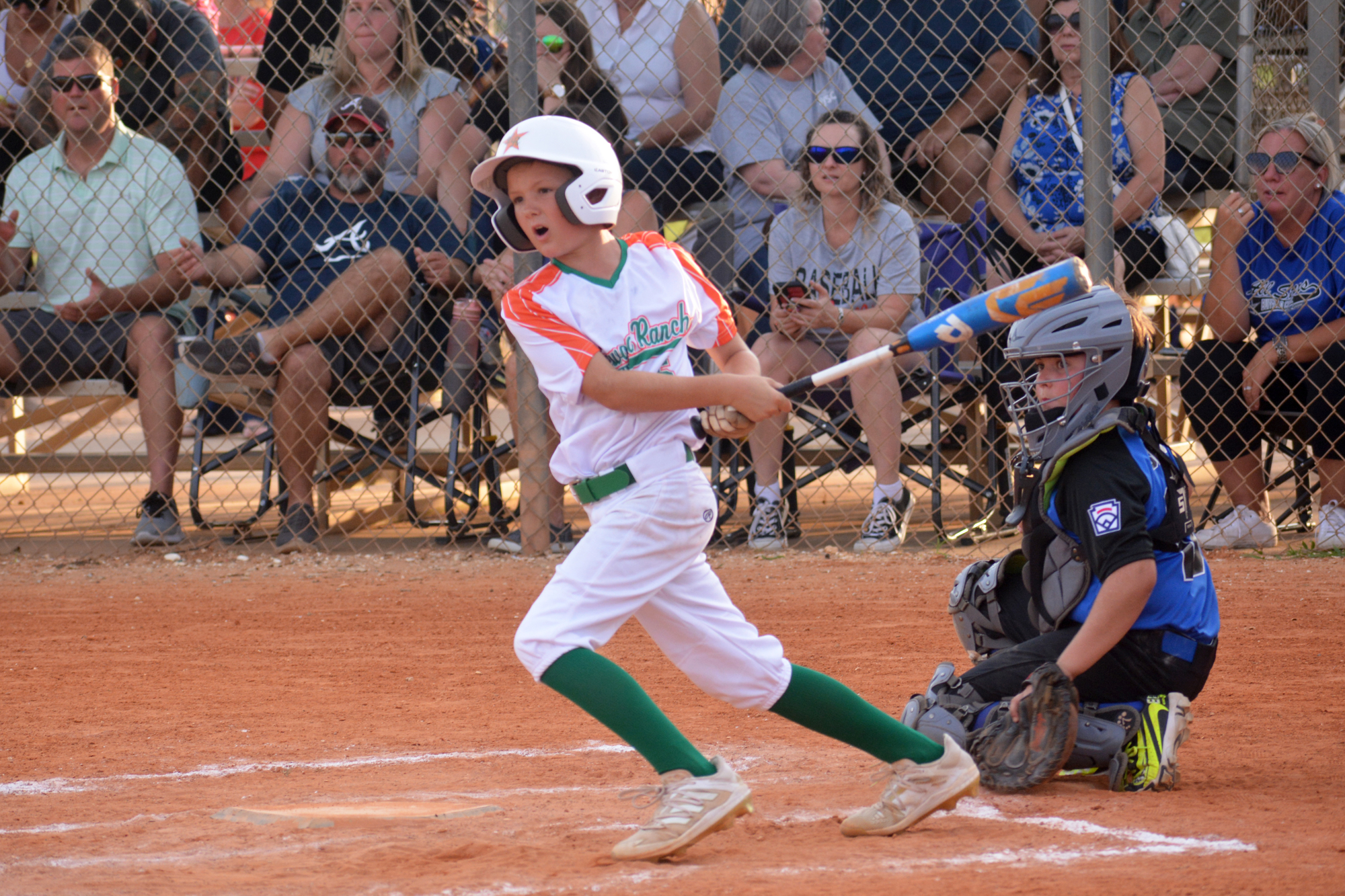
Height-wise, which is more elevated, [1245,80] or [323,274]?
[1245,80]

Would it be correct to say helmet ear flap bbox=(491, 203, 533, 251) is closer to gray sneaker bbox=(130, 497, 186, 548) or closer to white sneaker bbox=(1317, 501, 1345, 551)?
white sneaker bbox=(1317, 501, 1345, 551)

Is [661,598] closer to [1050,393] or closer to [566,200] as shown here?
[566,200]

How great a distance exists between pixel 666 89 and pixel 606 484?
14.3 feet

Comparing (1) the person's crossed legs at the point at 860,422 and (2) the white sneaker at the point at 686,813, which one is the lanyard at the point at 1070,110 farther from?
(2) the white sneaker at the point at 686,813

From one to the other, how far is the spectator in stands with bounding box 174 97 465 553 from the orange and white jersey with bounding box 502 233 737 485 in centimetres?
375

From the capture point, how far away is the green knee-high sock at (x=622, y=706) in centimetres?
254

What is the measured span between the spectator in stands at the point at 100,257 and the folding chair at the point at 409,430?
0.26 meters

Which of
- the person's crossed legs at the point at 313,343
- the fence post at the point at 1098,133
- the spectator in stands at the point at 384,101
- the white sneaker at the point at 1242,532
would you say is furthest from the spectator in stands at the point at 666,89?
the white sneaker at the point at 1242,532

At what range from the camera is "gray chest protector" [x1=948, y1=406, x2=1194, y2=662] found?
301cm

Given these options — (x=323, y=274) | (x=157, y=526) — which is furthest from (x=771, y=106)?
(x=157, y=526)

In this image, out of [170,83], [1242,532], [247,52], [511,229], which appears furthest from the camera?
[247,52]

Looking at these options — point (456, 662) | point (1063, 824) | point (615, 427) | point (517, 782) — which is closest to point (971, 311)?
point (615, 427)

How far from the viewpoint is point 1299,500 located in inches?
244

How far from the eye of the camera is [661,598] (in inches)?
107
